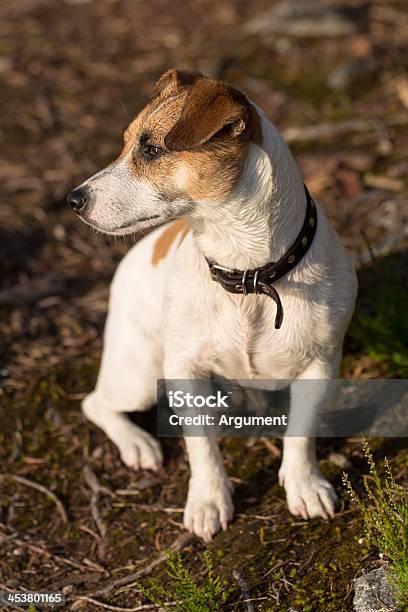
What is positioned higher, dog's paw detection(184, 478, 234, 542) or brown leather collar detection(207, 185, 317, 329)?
brown leather collar detection(207, 185, 317, 329)

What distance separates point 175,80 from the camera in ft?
11.2

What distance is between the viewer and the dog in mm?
3146

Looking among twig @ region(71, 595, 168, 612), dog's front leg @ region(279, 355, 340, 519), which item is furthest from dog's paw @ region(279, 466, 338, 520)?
twig @ region(71, 595, 168, 612)


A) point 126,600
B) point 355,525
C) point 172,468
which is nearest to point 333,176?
point 172,468

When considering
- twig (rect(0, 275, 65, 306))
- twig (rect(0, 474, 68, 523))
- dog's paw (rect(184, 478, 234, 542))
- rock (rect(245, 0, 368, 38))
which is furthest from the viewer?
rock (rect(245, 0, 368, 38))

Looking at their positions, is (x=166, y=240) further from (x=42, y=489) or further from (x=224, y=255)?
(x=42, y=489)

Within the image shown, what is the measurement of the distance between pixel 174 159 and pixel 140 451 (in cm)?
180

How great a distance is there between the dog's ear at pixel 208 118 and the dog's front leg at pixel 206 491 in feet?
3.93

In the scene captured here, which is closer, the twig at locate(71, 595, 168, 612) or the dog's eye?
the dog's eye

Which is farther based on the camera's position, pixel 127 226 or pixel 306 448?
pixel 306 448

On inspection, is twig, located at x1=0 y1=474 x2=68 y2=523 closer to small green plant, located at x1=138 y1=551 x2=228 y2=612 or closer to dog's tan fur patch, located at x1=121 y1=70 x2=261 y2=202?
small green plant, located at x1=138 y1=551 x2=228 y2=612

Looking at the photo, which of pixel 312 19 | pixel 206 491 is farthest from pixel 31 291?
pixel 312 19

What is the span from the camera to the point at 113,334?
4.39 m

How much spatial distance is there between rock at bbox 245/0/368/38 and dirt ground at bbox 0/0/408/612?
1.0 inches
